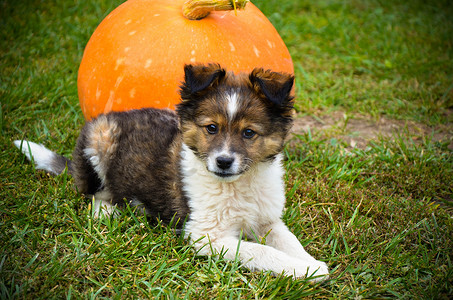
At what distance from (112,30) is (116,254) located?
2513 mm

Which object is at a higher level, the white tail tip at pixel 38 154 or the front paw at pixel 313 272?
the white tail tip at pixel 38 154

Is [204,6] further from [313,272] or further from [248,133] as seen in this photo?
[313,272]

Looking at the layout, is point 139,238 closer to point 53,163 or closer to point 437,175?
point 53,163

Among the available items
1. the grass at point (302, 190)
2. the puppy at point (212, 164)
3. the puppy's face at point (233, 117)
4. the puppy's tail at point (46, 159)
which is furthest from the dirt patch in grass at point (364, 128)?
the puppy's tail at point (46, 159)

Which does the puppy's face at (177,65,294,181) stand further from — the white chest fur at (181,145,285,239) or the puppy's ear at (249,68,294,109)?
the white chest fur at (181,145,285,239)

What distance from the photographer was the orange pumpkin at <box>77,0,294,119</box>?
4391 mm

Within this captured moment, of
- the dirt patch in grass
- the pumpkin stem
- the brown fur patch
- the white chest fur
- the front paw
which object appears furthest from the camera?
the dirt patch in grass

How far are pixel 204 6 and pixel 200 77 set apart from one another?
146cm

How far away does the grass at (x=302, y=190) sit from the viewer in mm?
3207

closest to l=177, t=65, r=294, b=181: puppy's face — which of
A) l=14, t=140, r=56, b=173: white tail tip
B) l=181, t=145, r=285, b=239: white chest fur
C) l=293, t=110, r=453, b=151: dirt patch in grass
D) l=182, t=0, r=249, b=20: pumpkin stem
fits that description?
l=181, t=145, r=285, b=239: white chest fur

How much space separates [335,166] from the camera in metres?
4.81

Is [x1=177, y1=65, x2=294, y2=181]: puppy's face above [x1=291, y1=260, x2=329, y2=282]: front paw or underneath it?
above

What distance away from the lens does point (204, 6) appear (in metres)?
4.43

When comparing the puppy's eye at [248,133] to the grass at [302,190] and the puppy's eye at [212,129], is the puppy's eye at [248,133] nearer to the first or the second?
the puppy's eye at [212,129]
